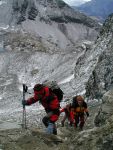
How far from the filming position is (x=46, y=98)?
12438 mm

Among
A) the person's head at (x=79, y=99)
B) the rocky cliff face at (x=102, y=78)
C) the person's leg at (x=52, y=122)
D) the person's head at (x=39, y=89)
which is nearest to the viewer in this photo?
the person's head at (x=39, y=89)

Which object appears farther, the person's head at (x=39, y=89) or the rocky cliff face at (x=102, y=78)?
the rocky cliff face at (x=102, y=78)

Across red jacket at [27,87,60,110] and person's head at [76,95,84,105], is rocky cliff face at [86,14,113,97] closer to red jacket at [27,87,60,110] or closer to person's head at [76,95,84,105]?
person's head at [76,95,84,105]

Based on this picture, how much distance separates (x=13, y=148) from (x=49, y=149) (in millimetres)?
910

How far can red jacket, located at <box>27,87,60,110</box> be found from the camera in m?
12.3

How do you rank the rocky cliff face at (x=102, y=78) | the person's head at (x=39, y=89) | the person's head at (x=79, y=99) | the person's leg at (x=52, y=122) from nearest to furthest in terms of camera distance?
the person's head at (x=39, y=89) → the person's leg at (x=52, y=122) → the person's head at (x=79, y=99) → the rocky cliff face at (x=102, y=78)

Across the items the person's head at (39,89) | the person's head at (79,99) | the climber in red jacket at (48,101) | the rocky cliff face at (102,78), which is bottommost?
the rocky cliff face at (102,78)

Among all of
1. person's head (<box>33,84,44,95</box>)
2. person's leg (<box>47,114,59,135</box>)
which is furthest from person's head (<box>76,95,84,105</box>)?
person's head (<box>33,84,44,95</box>)

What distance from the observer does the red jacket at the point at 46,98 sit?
12.3m

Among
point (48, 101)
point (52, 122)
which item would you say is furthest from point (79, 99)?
point (48, 101)

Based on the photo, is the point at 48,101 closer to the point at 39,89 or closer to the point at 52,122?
the point at 39,89

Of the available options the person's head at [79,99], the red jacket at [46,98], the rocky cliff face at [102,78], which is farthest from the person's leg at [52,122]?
the rocky cliff face at [102,78]

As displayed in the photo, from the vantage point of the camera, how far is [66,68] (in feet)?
232

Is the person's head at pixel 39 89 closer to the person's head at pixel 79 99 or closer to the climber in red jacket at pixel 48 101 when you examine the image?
the climber in red jacket at pixel 48 101
